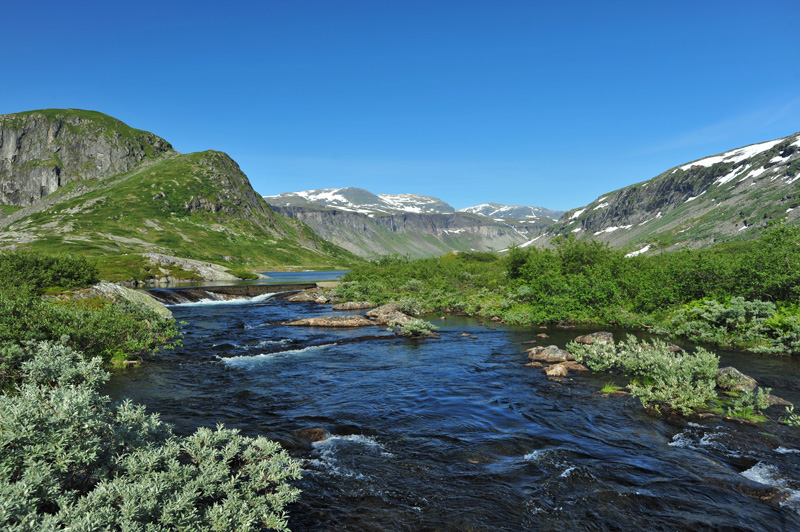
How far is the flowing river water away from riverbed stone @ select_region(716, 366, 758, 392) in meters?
1.51

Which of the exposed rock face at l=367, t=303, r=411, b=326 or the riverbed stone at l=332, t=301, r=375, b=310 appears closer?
the exposed rock face at l=367, t=303, r=411, b=326

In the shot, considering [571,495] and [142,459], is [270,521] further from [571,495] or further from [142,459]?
[571,495]

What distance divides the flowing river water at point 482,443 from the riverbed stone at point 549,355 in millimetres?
823

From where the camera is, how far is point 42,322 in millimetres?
16734

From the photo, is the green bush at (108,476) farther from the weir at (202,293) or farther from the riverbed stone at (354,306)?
the weir at (202,293)

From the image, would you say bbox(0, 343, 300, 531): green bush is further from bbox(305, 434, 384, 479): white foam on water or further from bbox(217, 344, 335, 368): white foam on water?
bbox(217, 344, 335, 368): white foam on water

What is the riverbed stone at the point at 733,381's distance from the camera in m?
16.4

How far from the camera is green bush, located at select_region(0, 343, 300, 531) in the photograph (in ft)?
17.6

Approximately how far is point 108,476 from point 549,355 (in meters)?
22.1

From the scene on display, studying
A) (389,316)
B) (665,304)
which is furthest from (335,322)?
(665,304)

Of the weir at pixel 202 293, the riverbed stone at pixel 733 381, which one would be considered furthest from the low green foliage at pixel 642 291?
the weir at pixel 202 293

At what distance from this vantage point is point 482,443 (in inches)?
510

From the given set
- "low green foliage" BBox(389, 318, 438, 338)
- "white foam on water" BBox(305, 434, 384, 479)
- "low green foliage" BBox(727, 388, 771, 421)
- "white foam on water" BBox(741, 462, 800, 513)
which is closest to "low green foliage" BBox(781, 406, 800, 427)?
"low green foliage" BBox(727, 388, 771, 421)

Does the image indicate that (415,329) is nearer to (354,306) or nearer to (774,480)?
(354,306)
